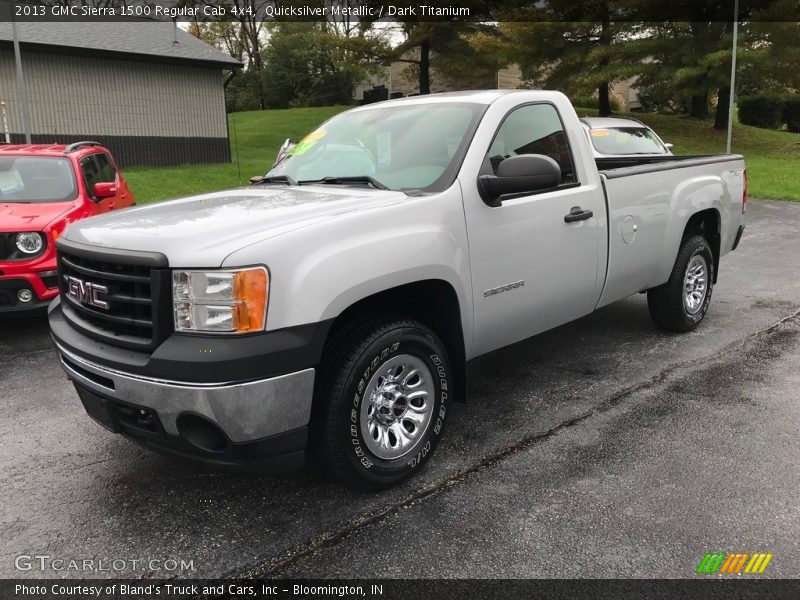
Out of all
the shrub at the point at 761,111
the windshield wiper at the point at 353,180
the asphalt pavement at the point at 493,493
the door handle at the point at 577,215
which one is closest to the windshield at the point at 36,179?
the asphalt pavement at the point at 493,493

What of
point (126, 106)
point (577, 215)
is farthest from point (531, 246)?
point (126, 106)

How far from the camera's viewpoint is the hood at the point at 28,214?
19.5 feet

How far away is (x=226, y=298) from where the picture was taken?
2.73 metres

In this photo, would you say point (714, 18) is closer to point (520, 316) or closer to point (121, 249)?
point (520, 316)

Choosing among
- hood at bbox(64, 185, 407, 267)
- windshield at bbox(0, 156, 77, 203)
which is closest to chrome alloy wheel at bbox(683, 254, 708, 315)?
hood at bbox(64, 185, 407, 267)

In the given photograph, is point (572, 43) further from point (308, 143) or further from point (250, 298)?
point (250, 298)

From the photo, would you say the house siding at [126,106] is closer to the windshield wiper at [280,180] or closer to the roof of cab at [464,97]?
the windshield wiper at [280,180]

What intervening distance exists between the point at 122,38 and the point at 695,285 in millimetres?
21756

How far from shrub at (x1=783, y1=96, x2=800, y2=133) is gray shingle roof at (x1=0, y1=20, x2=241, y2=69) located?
83.7 ft

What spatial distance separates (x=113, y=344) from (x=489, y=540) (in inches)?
72.3

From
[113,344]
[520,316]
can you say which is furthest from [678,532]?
[113,344]

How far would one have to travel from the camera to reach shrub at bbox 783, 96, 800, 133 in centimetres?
3231

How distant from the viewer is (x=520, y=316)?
3996 millimetres

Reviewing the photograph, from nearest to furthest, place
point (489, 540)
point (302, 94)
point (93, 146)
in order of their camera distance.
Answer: point (489, 540)
point (93, 146)
point (302, 94)
